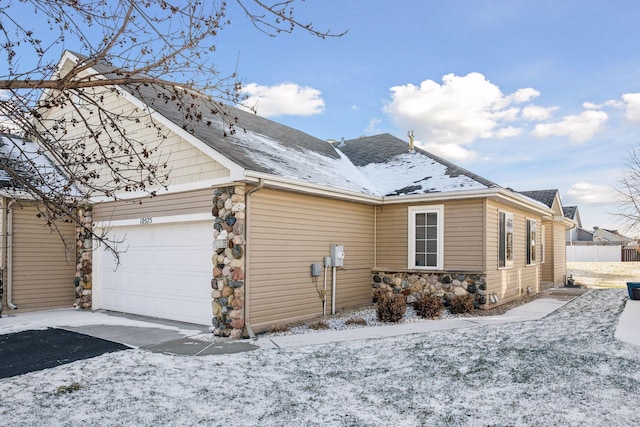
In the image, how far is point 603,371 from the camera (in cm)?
504

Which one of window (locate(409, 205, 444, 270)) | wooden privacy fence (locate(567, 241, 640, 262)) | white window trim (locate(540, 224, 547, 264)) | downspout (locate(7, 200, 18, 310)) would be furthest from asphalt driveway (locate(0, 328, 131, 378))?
wooden privacy fence (locate(567, 241, 640, 262))

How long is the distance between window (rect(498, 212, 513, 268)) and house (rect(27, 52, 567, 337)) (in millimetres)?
49

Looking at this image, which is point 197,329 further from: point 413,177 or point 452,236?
point 413,177

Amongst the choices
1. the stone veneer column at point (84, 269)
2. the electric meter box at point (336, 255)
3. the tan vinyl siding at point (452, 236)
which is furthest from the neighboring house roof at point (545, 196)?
the stone veneer column at point (84, 269)

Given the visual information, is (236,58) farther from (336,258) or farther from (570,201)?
(570,201)

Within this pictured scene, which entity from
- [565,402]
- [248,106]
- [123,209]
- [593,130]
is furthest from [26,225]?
[593,130]

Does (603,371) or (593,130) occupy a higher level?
(593,130)

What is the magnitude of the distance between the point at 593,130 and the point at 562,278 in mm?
6605

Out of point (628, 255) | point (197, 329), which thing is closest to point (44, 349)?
point (197, 329)

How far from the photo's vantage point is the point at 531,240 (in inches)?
539

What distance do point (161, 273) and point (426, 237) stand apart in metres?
5.86

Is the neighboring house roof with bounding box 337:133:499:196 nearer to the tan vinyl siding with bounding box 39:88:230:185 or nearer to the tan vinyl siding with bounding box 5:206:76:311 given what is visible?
the tan vinyl siding with bounding box 39:88:230:185

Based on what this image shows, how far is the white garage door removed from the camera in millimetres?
8555

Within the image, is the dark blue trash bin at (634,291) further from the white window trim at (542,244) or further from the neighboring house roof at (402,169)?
the neighboring house roof at (402,169)
